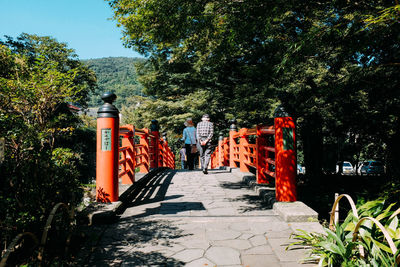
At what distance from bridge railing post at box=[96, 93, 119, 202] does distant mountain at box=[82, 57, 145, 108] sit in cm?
10247

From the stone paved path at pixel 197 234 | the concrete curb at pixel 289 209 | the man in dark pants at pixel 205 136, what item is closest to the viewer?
the stone paved path at pixel 197 234

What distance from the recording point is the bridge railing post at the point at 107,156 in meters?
4.15

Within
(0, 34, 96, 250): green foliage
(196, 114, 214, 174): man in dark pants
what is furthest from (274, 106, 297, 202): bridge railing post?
(196, 114, 214, 174): man in dark pants

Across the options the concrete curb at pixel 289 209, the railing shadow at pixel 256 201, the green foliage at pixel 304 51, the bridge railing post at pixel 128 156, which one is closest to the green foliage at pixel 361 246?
the concrete curb at pixel 289 209

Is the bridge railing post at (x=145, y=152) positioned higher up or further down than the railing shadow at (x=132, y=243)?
higher up

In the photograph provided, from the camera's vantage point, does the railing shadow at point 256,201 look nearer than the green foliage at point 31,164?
No

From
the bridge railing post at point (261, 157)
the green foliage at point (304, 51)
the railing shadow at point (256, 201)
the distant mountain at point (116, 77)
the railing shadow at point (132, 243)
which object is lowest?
the railing shadow at point (132, 243)

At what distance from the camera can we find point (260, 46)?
7621 mm

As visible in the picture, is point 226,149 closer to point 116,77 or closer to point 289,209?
point 289,209

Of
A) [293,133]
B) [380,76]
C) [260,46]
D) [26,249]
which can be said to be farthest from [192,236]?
[260,46]

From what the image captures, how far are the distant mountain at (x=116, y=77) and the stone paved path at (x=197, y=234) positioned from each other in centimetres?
10265

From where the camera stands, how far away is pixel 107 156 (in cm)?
416

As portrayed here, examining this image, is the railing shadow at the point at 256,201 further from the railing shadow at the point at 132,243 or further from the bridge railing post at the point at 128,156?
the bridge railing post at the point at 128,156

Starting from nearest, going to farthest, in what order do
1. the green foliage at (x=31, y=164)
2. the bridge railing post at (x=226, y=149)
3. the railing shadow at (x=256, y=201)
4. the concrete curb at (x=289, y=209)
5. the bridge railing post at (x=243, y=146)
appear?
the green foliage at (x=31, y=164) < the concrete curb at (x=289, y=209) < the railing shadow at (x=256, y=201) < the bridge railing post at (x=243, y=146) < the bridge railing post at (x=226, y=149)
